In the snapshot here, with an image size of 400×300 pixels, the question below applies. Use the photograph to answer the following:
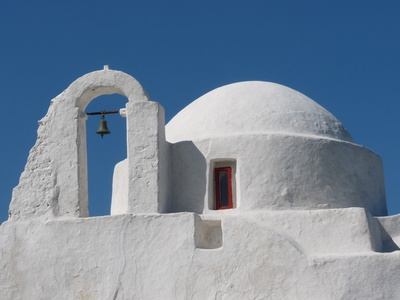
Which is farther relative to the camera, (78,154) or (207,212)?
(78,154)

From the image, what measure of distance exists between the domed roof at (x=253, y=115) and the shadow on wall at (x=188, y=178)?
441 mm

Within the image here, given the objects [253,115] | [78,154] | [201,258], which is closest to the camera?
[201,258]

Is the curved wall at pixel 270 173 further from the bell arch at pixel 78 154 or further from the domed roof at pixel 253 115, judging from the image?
the bell arch at pixel 78 154

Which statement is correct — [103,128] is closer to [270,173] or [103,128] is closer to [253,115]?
[253,115]

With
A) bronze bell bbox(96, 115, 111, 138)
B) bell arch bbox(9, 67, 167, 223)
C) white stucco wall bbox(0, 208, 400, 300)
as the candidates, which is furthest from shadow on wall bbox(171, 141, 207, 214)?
bronze bell bbox(96, 115, 111, 138)

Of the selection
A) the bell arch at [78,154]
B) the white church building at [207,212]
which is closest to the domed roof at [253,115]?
the white church building at [207,212]

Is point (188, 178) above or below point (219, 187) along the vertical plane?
above

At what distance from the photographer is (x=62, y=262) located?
17672 mm

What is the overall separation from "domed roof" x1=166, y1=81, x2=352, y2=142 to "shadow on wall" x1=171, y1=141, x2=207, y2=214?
1.45 ft

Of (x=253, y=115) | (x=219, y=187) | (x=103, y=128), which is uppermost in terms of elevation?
(x=253, y=115)

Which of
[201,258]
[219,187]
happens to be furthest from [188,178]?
[201,258]

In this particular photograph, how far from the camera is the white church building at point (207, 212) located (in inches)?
659

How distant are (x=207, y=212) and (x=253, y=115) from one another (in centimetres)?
229

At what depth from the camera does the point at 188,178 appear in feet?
61.0
